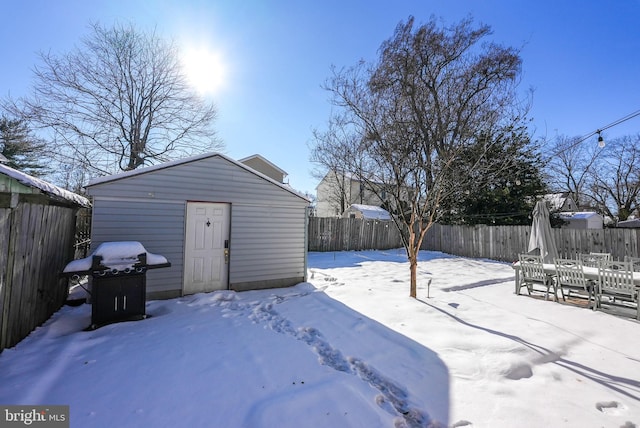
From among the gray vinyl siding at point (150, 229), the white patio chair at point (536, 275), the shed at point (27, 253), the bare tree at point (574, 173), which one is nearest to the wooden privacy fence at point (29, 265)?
the shed at point (27, 253)

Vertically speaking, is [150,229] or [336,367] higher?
[150,229]

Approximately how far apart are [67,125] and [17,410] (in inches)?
553

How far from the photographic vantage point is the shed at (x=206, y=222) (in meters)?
5.33

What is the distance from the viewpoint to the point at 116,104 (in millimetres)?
13016

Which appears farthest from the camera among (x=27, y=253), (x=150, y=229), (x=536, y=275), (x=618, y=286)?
(x=536, y=275)

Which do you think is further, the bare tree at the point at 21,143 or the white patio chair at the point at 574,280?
the bare tree at the point at 21,143

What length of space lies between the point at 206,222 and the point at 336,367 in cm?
439

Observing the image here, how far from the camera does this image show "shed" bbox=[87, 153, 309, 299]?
533 cm

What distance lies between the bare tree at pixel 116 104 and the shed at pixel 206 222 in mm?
9906

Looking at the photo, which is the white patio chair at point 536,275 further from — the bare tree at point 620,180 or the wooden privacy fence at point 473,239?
the bare tree at point 620,180

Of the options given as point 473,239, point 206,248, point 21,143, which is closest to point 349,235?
point 473,239

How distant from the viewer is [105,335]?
12.4 feet

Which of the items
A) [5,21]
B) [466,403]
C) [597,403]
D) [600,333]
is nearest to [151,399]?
[466,403]

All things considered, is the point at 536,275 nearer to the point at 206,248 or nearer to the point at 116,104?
the point at 206,248
